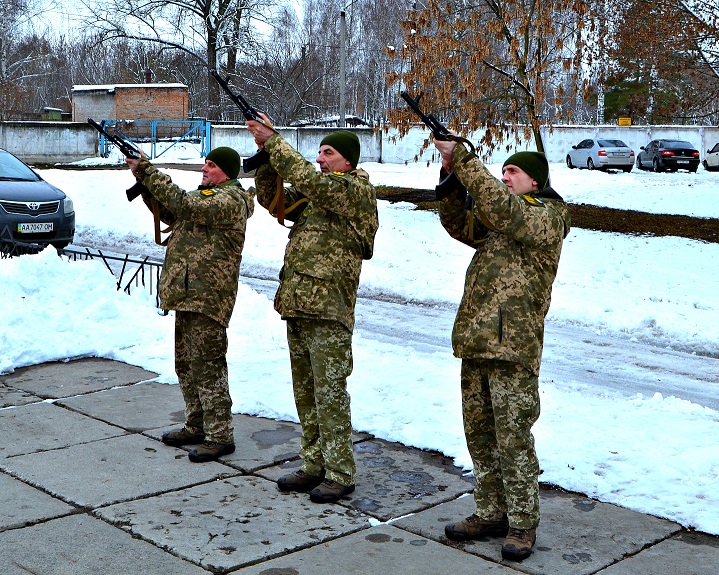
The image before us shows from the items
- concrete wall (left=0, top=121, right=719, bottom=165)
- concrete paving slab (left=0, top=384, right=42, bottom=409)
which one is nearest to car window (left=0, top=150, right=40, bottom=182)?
concrete paving slab (left=0, top=384, right=42, bottom=409)

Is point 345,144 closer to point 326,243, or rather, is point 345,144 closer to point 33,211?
point 326,243

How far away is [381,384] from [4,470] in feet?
8.99

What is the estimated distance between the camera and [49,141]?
3466cm

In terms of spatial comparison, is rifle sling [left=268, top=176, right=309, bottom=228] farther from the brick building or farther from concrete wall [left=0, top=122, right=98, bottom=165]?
the brick building

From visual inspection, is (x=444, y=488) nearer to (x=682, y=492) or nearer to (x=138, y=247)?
(x=682, y=492)

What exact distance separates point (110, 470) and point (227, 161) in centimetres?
194

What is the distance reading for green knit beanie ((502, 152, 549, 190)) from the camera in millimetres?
4312

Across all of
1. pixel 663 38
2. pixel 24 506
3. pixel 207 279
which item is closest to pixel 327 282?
pixel 207 279

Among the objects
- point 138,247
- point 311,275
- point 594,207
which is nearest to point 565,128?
point 594,207

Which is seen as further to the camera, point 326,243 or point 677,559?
point 326,243

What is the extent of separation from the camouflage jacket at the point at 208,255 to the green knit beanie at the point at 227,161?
94mm

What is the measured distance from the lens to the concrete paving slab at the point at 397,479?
4855 millimetres

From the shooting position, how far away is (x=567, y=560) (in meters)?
4.18

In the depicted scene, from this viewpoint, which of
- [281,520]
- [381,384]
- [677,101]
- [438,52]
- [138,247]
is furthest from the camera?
[677,101]
